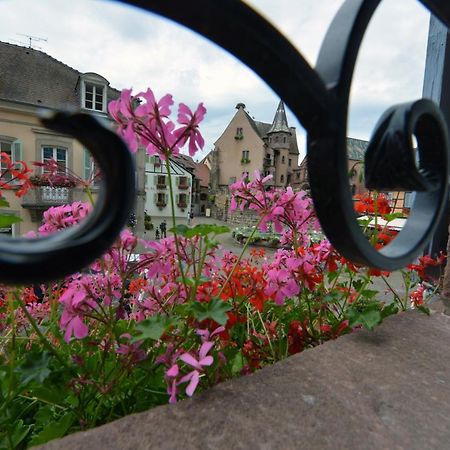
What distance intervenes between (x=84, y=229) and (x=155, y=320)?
0.31 meters

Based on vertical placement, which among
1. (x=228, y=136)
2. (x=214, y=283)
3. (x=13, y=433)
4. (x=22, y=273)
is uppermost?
(x=228, y=136)

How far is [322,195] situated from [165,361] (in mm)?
368

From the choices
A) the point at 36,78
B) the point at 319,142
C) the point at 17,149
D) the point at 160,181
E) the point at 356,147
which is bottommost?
the point at 319,142

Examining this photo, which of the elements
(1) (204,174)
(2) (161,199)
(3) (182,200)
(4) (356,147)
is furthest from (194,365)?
(1) (204,174)

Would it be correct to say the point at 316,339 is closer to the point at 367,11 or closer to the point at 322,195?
the point at 322,195

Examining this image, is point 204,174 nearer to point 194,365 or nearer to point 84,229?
point 194,365

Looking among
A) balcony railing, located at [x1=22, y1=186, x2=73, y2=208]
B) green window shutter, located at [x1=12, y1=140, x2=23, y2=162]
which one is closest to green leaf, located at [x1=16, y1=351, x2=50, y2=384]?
green window shutter, located at [x1=12, y1=140, x2=23, y2=162]

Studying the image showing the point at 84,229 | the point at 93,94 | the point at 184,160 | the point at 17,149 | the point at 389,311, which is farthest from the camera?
the point at 93,94

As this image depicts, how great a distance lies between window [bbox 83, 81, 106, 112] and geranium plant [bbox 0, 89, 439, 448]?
10164mm

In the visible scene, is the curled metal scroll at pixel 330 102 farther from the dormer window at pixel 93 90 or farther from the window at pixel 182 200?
the window at pixel 182 200

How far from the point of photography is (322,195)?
1.03ft

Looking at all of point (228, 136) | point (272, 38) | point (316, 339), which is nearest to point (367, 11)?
point (272, 38)

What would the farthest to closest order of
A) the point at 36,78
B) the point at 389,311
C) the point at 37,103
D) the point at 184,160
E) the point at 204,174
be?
1. the point at 204,174
2. the point at 36,78
3. the point at 37,103
4. the point at 184,160
5. the point at 389,311

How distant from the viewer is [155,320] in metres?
0.48
